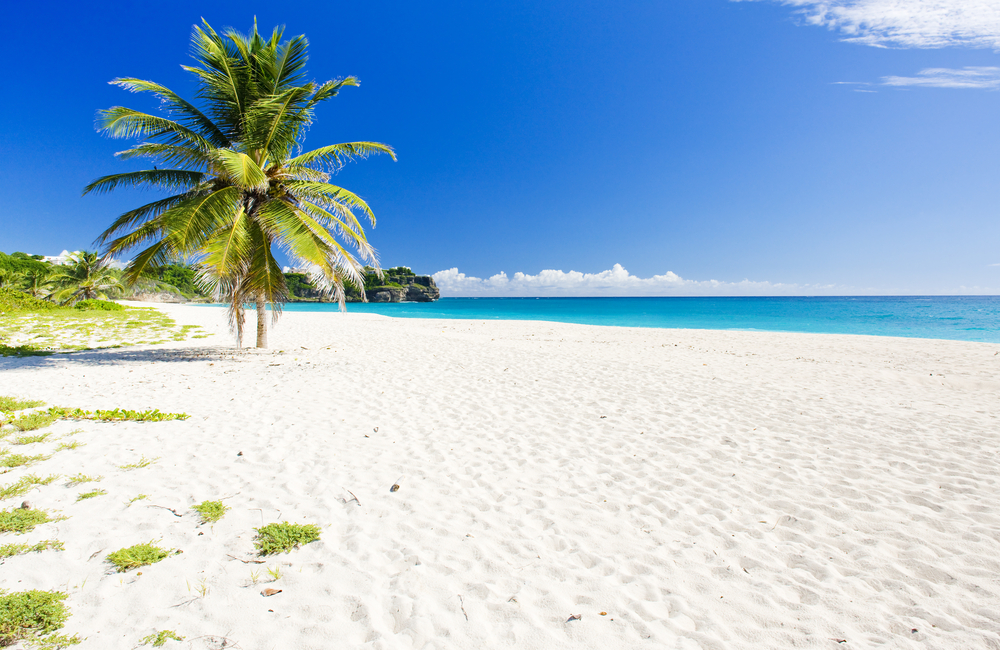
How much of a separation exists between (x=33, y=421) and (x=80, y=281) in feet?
131

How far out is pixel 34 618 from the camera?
224 cm

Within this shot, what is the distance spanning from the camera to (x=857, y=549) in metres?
3.22

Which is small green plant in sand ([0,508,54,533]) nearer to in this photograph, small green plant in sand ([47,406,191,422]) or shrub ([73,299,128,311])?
small green plant in sand ([47,406,191,422])

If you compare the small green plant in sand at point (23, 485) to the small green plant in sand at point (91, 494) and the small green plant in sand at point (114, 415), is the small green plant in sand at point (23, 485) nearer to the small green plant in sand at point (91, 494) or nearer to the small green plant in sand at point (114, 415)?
the small green plant in sand at point (91, 494)

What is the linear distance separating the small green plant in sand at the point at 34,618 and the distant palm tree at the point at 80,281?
4036 cm

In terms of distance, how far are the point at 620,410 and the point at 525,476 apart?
2971 mm

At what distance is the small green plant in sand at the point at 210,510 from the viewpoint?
3357mm

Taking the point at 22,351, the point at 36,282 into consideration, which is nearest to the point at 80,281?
the point at 36,282

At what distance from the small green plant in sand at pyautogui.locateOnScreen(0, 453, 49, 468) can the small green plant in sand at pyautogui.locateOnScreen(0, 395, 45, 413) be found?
2.34m

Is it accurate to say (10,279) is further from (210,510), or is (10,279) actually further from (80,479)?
(210,510)

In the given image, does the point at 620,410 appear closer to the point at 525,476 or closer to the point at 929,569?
the point at 525,476

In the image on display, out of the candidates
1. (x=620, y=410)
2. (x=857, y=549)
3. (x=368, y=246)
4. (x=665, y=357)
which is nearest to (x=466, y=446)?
(x=620, y=410)

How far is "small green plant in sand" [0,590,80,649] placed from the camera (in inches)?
83.0

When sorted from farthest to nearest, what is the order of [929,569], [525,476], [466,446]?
1. [466,446]
2. [525,476]
3. [929,569]
